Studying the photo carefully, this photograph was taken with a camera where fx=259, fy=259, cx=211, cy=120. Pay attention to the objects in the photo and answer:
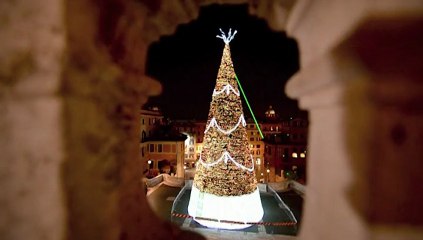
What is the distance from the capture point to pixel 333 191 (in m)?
0.98

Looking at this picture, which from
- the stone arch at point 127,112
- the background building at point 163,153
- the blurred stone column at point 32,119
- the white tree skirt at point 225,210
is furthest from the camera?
the background building at point 163,153

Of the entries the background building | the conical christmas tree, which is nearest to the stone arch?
the conical christmas tree

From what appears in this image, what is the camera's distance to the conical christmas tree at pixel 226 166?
884 cm

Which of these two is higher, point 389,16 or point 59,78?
point 389,16

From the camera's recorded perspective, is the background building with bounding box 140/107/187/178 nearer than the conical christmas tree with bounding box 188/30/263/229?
No

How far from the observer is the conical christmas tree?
29.0 feet

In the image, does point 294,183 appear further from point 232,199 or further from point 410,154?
point 410,154

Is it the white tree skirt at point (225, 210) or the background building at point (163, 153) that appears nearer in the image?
the white tree skirt at point (225, 210)

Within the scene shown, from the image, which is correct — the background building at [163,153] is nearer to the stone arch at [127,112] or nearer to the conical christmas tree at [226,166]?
the conical christmas tree at [226,166]

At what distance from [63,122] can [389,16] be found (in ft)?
3.77

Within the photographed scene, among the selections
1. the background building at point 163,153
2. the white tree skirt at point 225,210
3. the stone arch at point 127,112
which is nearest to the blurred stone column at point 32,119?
the stone arch at point 127,112

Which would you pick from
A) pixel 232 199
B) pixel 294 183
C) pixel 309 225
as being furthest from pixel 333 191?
pixel 294 183

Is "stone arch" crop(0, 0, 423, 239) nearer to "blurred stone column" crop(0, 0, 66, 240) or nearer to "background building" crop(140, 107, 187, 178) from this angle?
"blurred stone column" crop(0, 0, 66, 240)

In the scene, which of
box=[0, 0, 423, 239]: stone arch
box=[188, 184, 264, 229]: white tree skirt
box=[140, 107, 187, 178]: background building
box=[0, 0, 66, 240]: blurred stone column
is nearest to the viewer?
box=[0, 0, 423, 239]: stone arch
